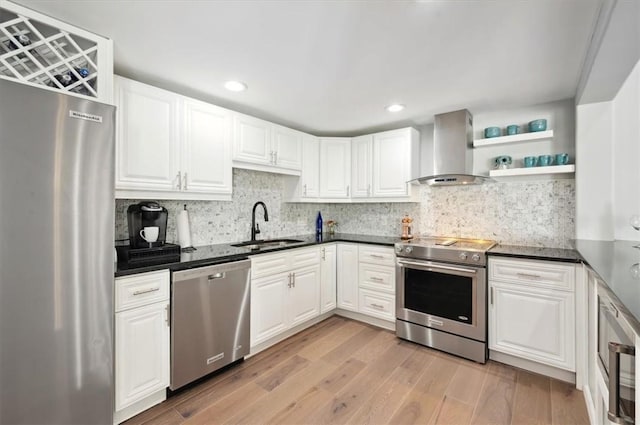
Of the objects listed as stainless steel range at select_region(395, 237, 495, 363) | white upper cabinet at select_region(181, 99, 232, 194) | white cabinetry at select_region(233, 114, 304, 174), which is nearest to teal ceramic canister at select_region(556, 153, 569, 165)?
stainless steel range at select_region(395, 237, 495, 363)

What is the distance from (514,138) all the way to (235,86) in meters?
2.54

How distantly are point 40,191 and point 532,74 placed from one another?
310cm

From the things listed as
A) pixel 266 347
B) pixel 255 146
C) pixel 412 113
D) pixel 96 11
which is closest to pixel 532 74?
pixel 412 113

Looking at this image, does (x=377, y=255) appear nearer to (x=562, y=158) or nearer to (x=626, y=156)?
(x=562, y=158)

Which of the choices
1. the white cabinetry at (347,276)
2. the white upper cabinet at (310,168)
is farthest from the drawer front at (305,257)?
the white upper cabinet at (310,168)

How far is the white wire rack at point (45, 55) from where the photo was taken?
141 cm

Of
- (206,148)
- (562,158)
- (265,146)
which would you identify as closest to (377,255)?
(265,146)

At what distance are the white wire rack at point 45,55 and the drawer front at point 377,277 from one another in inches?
107

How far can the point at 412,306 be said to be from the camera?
2.82m

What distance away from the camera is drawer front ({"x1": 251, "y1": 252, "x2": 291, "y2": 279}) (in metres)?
2.48

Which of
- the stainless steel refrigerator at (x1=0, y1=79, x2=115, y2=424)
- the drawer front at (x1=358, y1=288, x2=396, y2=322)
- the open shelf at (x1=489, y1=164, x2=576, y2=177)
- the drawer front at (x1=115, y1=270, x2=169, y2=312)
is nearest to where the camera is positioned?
the stainless steel refrigerator at (x1=0, y1=79, x2=115, y2=424)

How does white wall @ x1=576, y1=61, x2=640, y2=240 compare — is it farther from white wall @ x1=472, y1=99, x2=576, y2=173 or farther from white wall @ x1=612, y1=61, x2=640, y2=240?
white wall @ x1=472, y1=99, x2=576, y2=173

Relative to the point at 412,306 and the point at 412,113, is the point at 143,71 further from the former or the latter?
the point at 412,306

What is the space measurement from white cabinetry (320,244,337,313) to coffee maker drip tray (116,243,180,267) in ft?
5.22
